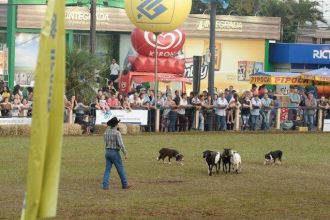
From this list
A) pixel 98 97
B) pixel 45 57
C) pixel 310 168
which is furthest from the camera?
pixel 98 97

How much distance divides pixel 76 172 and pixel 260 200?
5.92 metres

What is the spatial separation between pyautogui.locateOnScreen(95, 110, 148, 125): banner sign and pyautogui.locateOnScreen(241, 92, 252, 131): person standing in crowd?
167 inches

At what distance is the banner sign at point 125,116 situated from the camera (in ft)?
114

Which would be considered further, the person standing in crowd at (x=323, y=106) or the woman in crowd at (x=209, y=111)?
the person standing in crowd at (x=323, y=106)

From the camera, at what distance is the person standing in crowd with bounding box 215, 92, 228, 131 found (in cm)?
3753

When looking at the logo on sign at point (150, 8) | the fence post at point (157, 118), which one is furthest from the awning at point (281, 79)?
the logo on sign at point (150, 8)

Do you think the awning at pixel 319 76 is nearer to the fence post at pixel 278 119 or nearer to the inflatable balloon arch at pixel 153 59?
the inflatable balloon arch at pixel 153 59

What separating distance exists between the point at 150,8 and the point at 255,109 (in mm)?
7776

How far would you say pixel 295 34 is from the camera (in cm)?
8525

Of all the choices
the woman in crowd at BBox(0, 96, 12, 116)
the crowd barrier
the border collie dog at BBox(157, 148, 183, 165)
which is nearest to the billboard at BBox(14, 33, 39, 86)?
the crowd barrier

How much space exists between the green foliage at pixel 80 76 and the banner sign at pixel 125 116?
2.08 m

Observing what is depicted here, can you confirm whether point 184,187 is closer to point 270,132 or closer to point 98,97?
point 98,97

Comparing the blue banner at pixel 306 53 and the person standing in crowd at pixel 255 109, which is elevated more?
the blue banner at pixel 306 53

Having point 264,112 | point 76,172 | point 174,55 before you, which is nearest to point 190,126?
point 264,112
